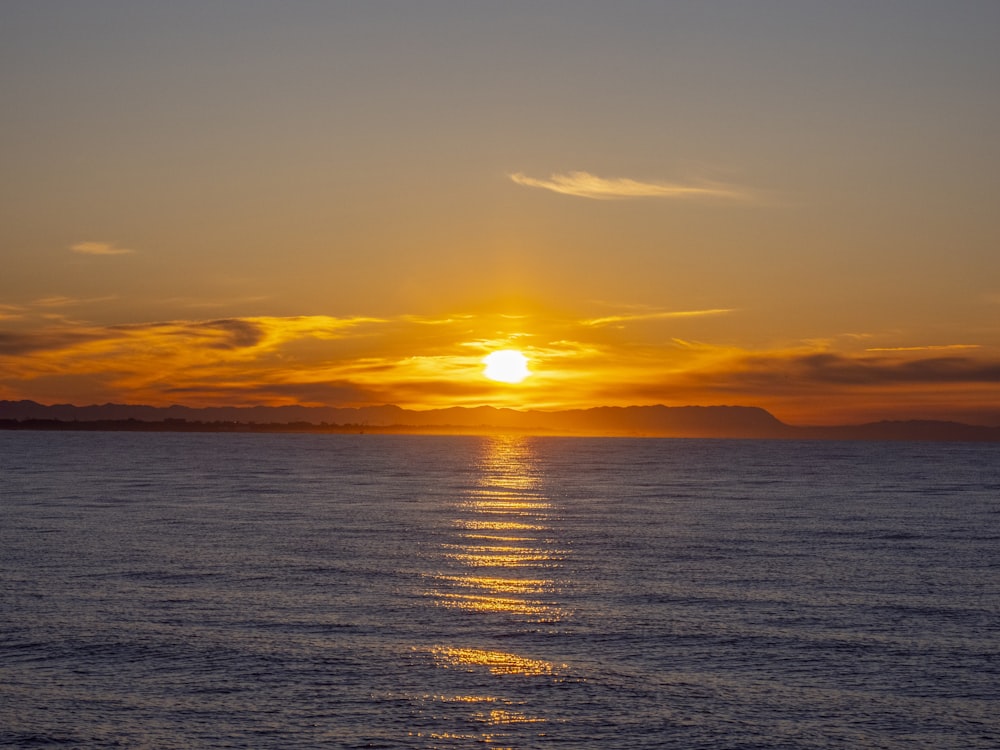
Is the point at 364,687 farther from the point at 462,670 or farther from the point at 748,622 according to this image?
the point at 748,622

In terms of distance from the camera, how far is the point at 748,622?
31125 millimetres

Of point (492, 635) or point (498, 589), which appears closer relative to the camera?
point (492, 635)

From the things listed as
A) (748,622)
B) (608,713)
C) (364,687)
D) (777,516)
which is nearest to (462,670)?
(364,687)

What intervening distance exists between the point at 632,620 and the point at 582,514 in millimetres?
42593

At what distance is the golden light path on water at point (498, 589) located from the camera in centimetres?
2231

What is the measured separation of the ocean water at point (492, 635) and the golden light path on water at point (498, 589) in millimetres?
130

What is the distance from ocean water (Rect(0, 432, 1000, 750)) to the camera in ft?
68.4

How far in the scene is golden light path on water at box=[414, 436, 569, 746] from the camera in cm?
2231

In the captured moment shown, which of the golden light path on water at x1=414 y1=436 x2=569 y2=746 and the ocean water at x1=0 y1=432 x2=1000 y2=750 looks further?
the golden light path on water at x1=414 y1=436 x2=569 y2=746

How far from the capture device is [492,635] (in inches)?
1142

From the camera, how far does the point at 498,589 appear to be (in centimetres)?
3750

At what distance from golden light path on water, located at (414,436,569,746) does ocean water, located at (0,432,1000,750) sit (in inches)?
5.1

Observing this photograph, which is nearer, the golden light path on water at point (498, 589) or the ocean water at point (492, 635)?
the ocean water at point (492, 635)

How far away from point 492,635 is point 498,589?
8.50 m
